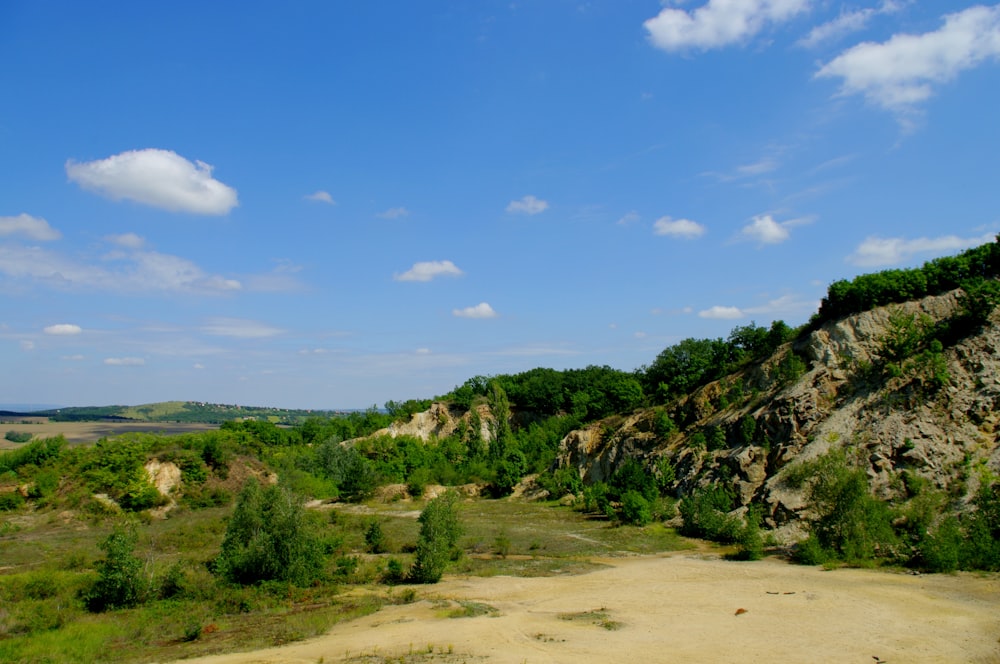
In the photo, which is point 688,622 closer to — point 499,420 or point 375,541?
point 375,541

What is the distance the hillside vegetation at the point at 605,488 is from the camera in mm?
20562

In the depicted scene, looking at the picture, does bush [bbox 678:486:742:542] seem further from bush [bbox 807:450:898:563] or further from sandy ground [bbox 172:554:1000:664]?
sandy ground [bbox 172:554:1000:664]

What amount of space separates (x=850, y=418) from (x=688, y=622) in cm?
1993

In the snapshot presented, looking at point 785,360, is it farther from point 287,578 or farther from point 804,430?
point 287,578

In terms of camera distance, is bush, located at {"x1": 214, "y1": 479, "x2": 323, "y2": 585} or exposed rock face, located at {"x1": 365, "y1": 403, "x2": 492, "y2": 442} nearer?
bush, located at {"x1": 214, "y1": 479, "x2": 323, "y2": 585}

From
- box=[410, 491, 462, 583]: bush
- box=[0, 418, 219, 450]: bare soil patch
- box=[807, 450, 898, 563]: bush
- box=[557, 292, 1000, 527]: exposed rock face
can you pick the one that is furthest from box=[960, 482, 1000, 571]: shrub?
box=[0, 418, 219, 450]: bare soil patch

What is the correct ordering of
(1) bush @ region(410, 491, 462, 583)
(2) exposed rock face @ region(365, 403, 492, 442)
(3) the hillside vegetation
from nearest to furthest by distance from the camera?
(3) the hillside vegetation < (1) bush @ region(410, 491, 462, 583) < (2) exposed rock face @ region(365, 403, 492, 442)

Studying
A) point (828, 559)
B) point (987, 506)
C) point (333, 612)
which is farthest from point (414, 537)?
point (987, 506)

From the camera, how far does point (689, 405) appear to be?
43.6 metres

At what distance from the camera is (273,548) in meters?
22.1

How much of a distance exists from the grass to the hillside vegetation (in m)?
0.13

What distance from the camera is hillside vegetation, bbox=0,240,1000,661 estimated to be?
810 inches

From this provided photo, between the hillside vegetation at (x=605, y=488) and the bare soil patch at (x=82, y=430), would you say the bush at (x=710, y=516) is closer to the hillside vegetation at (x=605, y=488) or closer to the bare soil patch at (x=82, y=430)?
the hillside vegetation at (x=605, y=488)

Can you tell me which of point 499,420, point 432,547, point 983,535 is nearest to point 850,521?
point 983,535
